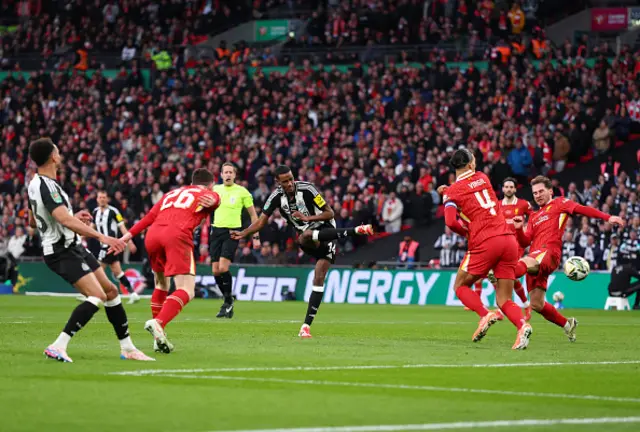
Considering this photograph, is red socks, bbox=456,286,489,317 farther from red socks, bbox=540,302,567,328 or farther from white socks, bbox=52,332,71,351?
white socks, bbox=52,332,71,351

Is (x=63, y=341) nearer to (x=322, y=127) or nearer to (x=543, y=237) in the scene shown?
(x=543, y=237)

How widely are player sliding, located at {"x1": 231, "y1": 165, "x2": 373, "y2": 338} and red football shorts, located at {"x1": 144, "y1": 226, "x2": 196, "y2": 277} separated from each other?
10.6ft

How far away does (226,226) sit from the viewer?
74.5 feet

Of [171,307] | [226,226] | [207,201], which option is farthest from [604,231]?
[171,307]

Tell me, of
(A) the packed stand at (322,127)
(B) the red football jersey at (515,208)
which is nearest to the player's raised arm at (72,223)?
(B) the red football jersey at (515,208)

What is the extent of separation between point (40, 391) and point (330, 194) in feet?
89.3

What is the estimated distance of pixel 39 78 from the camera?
50344mm

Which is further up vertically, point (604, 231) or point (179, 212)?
point (179, 212)

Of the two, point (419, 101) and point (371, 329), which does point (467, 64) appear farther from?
point (371, 329)

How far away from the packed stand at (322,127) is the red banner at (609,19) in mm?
6159

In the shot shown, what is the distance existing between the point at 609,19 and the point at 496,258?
3057 centimetres

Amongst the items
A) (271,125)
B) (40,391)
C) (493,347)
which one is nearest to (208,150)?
(271,125)

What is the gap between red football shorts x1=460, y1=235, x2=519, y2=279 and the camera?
593 inches

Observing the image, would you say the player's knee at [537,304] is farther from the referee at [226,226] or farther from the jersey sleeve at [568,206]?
the referee at [226,226]
